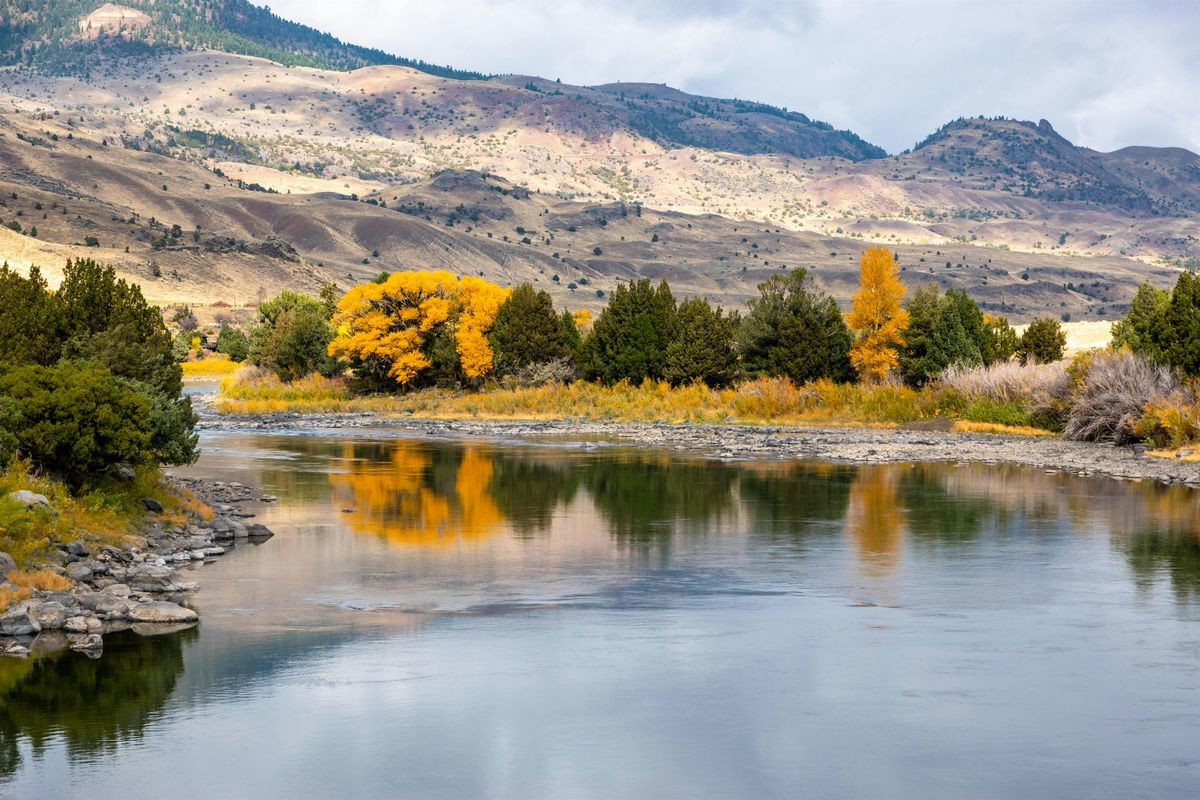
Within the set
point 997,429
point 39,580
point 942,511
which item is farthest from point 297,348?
point 39,580

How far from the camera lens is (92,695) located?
571 inches

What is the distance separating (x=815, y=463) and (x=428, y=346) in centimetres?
3121

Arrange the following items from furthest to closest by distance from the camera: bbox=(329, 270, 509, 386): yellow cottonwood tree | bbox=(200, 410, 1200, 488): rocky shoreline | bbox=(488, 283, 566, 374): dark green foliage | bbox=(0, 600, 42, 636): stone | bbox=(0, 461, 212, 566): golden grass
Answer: bbox=(329, 270, 509, 386): yellow cottonwood tree → bbox=(488, 283, 566, 374): dark green foliage → bbox=(200, 410, 1200, 488): rocky shoreline → bbox=(0, 461, 212, 566): golden grass → bbox=(0, 600, 42, 636): stone

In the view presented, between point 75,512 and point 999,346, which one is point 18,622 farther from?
point 999,346

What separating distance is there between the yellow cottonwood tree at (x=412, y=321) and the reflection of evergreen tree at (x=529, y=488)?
72.5 ft

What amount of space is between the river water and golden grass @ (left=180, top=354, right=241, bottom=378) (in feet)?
239

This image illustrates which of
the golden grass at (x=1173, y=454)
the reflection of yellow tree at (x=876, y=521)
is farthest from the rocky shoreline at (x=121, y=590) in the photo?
the golden grass at (x=1173, y=454)

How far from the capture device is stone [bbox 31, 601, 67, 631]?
17109mm

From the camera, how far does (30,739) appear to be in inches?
515

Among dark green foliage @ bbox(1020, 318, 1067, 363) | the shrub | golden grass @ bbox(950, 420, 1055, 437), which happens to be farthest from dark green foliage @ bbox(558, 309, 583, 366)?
the shrub

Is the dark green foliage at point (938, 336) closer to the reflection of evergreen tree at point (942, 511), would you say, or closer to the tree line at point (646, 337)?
the tree line at point (646, 337)

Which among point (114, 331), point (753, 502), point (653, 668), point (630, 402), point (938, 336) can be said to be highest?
point (938, 336)

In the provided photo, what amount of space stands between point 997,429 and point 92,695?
3863cm

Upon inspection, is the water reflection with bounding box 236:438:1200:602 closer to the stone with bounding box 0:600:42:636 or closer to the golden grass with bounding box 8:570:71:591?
the golden grass with bounding box 8:570:71:591
